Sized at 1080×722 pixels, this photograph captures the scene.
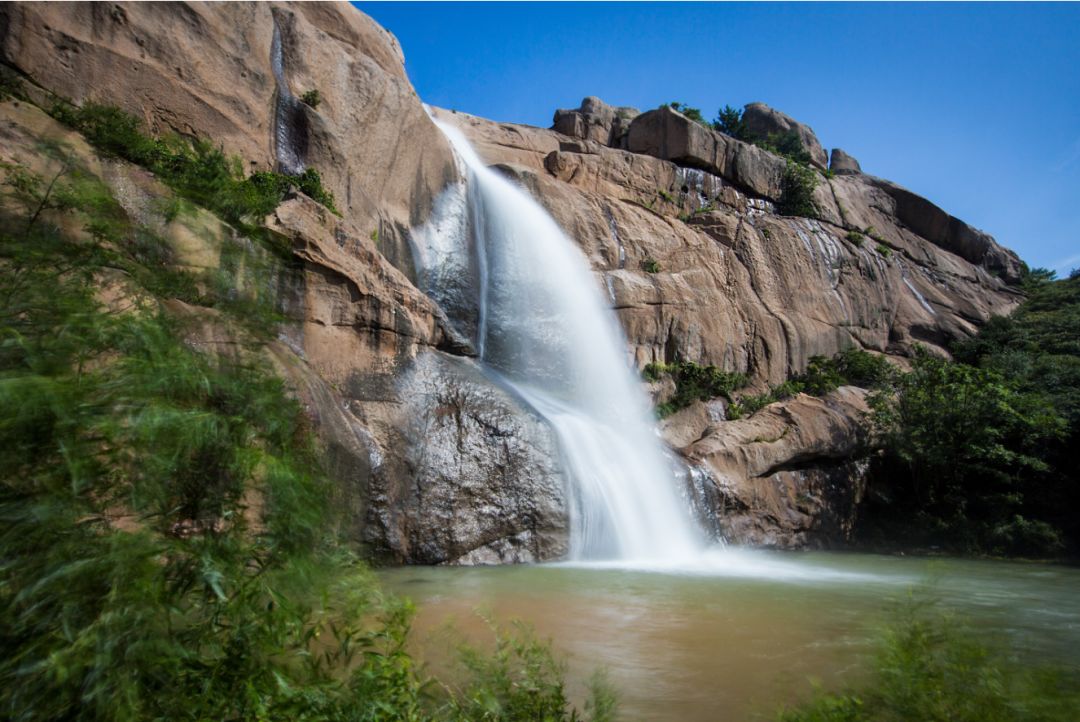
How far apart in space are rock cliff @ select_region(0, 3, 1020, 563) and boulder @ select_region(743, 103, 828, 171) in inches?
545

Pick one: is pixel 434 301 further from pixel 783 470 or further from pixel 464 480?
pixel 783 470

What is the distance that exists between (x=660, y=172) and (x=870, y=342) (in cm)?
1113

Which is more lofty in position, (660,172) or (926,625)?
(660,172)

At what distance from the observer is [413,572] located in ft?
30.7

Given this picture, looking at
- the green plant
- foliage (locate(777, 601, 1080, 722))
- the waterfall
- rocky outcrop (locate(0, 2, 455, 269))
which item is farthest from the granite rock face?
foliage (locate(777, 601, 1080, 722))

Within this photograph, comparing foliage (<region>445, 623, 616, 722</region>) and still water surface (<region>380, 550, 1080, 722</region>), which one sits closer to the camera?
foliage (<region>445, 623, 616, 722</region>)

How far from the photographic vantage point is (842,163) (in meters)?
42.9

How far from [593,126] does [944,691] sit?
101 feet

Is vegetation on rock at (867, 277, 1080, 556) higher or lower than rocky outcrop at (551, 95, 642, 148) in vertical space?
lower

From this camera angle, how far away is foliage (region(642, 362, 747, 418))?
1977cm

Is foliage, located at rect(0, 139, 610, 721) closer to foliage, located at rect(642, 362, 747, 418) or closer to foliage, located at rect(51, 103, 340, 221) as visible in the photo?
foliage, located at rect(51, 103, 340, 221)

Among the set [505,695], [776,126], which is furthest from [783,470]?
[776,126]

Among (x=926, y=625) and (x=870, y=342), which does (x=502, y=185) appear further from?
(x=926, y=625)

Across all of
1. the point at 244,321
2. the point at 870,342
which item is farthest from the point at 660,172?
the point at 244,321
